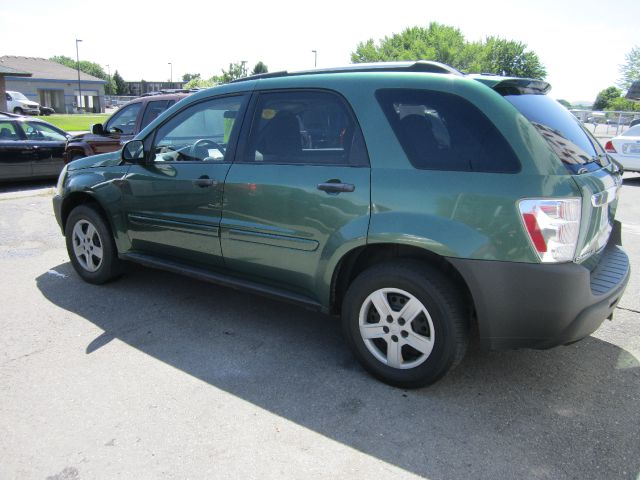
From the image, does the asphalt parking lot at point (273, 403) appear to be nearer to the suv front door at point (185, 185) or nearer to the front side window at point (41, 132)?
the suv front door at point (185, 185)

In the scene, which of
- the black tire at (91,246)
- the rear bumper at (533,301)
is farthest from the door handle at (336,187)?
the black tire at (91,246)

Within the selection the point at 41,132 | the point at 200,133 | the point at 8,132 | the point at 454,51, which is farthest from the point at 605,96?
the point at 200,133

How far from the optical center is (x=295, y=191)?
3.24 meters

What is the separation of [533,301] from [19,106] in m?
46.3

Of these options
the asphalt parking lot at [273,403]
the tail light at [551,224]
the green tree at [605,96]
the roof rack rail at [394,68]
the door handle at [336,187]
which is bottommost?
the asphalt parking lot at [273,403]

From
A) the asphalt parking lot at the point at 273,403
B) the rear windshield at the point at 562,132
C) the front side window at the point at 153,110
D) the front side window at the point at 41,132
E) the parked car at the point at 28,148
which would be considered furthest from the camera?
the front side window at the point at 41,132

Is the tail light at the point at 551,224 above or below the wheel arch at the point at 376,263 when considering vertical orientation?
above

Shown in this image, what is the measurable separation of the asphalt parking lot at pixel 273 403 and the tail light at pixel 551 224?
949mm


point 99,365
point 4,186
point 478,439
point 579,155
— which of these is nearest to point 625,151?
point 579,155

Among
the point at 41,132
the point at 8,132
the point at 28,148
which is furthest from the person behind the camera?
the point at 41,132

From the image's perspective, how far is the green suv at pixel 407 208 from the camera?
2.60 metres

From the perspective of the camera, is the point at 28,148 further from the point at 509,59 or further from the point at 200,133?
the point at 509,59

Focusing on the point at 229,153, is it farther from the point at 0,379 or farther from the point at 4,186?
the point at 4,186

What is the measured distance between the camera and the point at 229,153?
3.68 m
